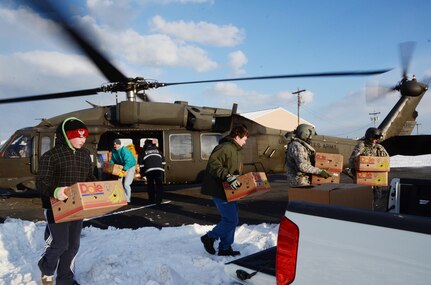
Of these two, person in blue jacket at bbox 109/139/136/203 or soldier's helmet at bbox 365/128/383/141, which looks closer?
soldier's helmet at bbox 365/128/383/141

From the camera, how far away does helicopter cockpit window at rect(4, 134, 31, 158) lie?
9875mm

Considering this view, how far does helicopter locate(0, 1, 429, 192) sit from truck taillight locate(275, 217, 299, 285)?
7755mm

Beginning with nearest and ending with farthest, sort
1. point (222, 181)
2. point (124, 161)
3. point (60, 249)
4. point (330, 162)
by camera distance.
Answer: point (60, 249) → point (222, 181) → point (330, 162) → point (124, 161)

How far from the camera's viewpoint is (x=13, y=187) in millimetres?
9695

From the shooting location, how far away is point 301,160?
218 inches

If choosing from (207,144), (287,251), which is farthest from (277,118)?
(287,251)

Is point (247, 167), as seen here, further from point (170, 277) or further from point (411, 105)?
point (170, 277)

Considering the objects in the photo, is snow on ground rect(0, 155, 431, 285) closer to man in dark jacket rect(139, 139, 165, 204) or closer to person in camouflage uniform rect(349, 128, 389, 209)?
person in camouflage uniform rect(349, 128, 389, 209)

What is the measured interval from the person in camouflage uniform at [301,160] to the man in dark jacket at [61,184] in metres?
3.34

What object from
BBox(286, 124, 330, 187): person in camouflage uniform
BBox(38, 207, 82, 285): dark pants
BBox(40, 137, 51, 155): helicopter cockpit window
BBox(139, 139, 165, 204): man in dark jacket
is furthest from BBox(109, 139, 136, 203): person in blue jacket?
BBox(38, 207, 82, 285): dark pants

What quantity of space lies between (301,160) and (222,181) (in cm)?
169

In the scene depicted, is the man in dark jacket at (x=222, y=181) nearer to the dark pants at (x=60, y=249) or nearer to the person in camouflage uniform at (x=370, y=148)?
the dark pants at (x=60, y=249)

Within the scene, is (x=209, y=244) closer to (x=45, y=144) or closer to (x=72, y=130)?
(x=72, y=130)

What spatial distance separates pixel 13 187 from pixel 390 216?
33.9ft
